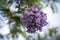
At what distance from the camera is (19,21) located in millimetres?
1050

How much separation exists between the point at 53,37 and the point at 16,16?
0.35 metres

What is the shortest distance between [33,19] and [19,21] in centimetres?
11

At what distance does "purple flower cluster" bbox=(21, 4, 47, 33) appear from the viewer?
3.46 feet

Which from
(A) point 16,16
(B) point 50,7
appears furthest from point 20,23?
(B) point 50,7

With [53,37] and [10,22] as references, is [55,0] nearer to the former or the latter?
[53,37]

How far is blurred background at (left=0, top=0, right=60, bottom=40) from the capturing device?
1025mm

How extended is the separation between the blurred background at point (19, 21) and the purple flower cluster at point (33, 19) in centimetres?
3

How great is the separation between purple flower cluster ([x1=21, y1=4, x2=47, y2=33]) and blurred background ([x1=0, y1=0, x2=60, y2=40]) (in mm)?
32

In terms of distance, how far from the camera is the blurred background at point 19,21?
1.03 meters

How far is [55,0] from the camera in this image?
3.70 ft

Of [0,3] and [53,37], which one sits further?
[53,37]

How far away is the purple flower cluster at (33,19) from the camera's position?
3.46 feet

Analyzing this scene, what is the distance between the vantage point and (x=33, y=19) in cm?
106

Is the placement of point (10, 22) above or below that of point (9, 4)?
below
